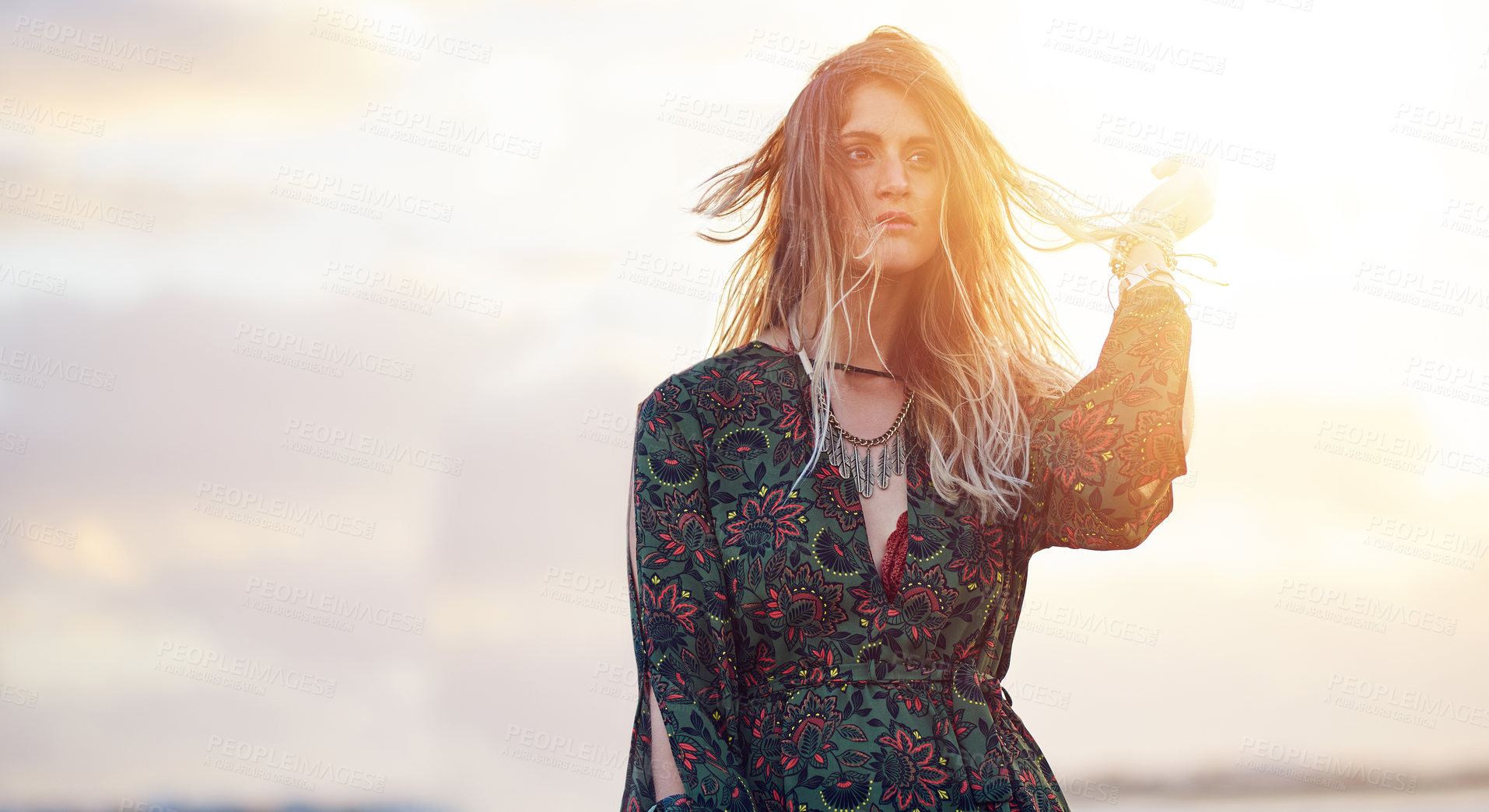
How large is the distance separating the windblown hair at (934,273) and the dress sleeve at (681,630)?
22 centimetres

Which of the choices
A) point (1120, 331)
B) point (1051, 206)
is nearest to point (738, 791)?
point (1120, 331)

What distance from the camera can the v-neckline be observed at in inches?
77.4

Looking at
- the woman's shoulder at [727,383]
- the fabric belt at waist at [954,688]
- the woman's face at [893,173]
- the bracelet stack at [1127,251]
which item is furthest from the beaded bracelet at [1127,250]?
the fabric belt at waist at [954,688]

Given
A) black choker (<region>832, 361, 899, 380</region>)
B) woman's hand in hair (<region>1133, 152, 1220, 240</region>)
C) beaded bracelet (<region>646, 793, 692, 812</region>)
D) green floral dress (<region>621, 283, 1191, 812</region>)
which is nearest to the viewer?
beaded bracelet (<region>646, 793, 692, 812</region>)

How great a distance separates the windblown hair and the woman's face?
0.02m

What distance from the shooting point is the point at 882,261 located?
2158mm

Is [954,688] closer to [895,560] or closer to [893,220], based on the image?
[895,560]

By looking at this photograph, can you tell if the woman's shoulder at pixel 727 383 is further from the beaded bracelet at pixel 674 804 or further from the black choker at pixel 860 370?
the beaded bracelet at pixel 674 804

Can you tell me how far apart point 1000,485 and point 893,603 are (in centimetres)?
29

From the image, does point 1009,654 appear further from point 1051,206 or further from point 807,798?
point 1051,206

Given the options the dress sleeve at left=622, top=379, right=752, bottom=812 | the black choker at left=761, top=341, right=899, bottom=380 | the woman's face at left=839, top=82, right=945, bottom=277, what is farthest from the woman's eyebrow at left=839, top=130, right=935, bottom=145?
the dress sleeve at left=622, top=379, right=752, bottom=812

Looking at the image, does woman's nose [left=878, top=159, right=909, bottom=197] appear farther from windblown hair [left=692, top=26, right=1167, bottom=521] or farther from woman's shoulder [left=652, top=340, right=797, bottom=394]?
woman's shoulder [left=652, top=340, right=797, bottom=394]

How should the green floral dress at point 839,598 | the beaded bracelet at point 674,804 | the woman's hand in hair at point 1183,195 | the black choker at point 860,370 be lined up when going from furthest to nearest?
the black choker at point 860,370
the woman's hand in hair at point 1183,195
the green floral dress at point 839,598
the beaded bracelet at point 674,804

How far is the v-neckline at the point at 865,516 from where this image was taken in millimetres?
1965
